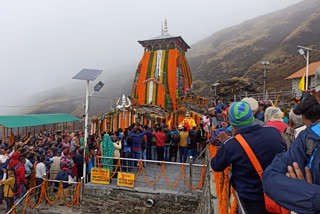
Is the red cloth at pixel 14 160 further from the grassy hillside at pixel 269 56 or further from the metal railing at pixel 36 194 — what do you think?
the grassy hillside at pixel 269 56

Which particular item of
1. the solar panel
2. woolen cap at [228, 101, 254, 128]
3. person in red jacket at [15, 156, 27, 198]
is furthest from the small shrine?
woolen cap at [228, 101, 254, 128]

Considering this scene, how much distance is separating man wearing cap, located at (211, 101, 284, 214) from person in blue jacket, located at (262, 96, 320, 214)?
0.72 m

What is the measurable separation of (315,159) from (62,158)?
7830mm

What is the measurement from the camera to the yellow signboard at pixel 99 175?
24.6 feet

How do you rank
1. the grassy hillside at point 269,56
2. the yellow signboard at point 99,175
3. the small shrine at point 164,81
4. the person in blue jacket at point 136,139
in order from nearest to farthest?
the yellow signboard at point 99,175 < the person in blue jacket at point 136,139 < the small shrine at point 164,81 < the grassy hillside at point 269,56

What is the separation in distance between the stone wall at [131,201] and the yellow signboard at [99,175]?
0.18 meters

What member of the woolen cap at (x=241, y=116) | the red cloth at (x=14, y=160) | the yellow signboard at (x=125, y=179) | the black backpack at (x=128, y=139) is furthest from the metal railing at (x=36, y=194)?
the woolen cap at (x=241, y=116)

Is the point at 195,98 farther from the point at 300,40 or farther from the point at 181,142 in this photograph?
the point at 300,40

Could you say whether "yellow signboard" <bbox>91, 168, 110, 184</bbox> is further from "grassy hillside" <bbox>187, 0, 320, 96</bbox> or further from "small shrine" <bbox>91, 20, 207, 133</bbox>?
"grassy hillside" <bbox>187, 0, 320, 96</bbox>

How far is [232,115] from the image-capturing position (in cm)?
221

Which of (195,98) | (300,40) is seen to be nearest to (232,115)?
(195,98)

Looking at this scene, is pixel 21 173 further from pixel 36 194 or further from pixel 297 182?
pixel 297 182

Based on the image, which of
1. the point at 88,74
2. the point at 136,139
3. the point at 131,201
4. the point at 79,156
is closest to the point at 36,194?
the point at 79,156

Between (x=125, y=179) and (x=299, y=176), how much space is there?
6.78 meters
